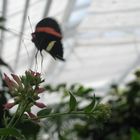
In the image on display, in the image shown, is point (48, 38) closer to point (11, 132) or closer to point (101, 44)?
point (11, 132)

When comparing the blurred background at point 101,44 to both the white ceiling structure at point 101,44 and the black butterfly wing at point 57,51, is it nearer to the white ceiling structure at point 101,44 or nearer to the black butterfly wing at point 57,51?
the white ceiling structure at point 101,44

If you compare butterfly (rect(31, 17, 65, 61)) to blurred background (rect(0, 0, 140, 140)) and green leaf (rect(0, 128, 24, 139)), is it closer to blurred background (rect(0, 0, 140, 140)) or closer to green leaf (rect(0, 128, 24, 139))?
green leaf (rect(0, 128, 24, 139))

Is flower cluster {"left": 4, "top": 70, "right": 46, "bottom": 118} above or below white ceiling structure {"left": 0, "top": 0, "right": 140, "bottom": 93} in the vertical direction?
above

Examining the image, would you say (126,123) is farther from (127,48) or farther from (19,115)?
(127,48)

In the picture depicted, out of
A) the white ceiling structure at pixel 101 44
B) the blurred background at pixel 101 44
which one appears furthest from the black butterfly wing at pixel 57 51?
the white ceiling structure at pixel 101 44

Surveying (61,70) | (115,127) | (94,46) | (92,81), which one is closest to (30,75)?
(115,127)

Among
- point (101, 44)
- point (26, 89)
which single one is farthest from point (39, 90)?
point (101, 44)

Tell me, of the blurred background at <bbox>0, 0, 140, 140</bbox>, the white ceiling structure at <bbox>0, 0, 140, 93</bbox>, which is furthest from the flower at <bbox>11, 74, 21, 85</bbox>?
the white ceiling structure at <bbox>0, 0, 140, 93</bbox>

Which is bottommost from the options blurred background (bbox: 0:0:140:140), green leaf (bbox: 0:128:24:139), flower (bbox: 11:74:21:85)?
blurred background (bbox: 0:0:140:140)
